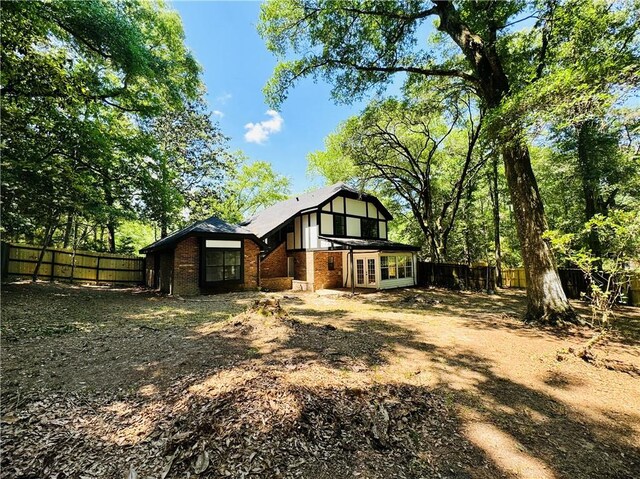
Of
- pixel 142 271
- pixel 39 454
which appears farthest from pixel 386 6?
pixel 142 271

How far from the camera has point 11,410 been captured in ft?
9.32

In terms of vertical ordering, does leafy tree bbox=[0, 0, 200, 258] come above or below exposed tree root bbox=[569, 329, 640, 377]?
above

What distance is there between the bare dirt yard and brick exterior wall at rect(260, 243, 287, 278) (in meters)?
9.79

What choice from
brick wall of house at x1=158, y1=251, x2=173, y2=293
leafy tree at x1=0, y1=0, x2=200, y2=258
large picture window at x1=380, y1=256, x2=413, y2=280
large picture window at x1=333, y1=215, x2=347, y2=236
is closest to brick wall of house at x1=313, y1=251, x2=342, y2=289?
large picture window at x1=333, y1=215, x2=347, y2=236

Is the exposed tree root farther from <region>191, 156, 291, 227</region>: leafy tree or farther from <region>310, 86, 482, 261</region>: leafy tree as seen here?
<region>191, 156, 291, 227</region>: leafy tree

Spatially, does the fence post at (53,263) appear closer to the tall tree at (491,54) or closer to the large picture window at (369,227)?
the tall tree at (491,54)

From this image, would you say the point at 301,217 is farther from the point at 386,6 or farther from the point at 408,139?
the point at 386,6

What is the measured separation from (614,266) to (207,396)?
22.7 ft

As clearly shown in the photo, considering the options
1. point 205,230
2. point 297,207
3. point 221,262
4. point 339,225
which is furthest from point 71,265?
point 339,225

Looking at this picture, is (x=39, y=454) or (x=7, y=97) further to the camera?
(x=7, y=97)

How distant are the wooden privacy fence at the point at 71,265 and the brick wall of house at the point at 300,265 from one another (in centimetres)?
983

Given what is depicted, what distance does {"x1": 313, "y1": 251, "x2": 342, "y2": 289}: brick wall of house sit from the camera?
14828mm

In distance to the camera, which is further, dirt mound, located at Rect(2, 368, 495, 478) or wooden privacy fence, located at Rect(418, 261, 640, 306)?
wooden privacy fence, located at Rect(418, 261, 640, 306)

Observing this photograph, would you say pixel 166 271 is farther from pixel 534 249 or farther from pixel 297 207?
pixel 534 249
